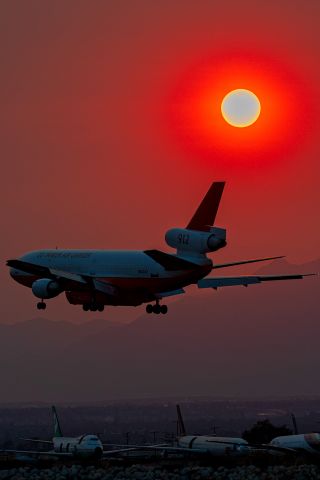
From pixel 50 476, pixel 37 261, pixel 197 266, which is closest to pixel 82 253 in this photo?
pixel 37 261

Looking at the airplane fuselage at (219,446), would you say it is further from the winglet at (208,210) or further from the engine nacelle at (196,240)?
the winglet at (208,210)

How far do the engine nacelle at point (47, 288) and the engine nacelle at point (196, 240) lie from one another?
13.8 metres

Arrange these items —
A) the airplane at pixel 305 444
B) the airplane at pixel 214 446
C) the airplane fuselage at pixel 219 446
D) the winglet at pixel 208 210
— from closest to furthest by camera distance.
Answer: the airplane at pixel 305 444
the airplane fuselage at pixel 219 446
the airplane at pixel 214 446
the winglet at pixel 208 210

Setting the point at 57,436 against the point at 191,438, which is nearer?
the point at 191,438

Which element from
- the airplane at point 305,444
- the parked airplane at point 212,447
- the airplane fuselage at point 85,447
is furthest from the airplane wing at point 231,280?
the airplane at point 305,444

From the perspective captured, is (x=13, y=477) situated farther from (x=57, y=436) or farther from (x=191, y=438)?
(x=57, y=436)

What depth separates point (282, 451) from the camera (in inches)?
4048

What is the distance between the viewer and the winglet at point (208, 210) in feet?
352

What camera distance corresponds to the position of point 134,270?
115125 mm

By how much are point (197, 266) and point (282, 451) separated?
17019 millimetres

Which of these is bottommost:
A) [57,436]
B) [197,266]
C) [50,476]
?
[50,476]

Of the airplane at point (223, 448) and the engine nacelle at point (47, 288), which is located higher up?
the engine nacelle at point (47, 288)

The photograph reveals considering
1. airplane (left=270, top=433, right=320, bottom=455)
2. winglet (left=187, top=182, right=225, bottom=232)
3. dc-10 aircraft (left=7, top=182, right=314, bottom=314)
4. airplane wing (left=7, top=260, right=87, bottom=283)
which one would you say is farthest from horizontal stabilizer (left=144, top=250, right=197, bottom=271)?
airplane (left=270, top=433, right=320, bottom=455)

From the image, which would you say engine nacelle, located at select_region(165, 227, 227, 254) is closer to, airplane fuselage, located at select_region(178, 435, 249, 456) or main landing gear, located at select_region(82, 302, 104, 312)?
main landing gear, located at select_region(82, 302, 104, 312)
